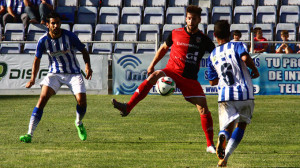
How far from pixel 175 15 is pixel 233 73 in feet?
49.7

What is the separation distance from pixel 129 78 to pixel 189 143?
8.91m

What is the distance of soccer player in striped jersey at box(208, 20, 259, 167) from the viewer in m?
6.31

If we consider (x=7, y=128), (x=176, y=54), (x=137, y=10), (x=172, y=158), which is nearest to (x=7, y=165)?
(x=172, y=158)

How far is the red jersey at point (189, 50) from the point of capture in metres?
8.00

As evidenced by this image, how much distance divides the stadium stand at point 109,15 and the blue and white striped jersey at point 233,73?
15.5 meters

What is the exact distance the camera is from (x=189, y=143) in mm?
Answer: 8578

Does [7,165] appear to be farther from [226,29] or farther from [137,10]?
[137,10]

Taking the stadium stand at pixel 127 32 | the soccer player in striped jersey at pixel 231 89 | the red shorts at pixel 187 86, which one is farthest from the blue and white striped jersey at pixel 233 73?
the stadium stand at pixel 127 32

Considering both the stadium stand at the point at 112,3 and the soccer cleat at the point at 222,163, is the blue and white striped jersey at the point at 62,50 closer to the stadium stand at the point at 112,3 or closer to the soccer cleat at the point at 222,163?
the soccer cleat at the point at 222,163

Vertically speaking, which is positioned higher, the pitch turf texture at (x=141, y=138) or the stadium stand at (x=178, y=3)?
the stadium stand at (x=178, y=3)

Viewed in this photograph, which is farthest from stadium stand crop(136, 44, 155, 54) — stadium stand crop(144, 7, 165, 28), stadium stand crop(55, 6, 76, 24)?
stadium stand crop(55, 6, 76, 24)

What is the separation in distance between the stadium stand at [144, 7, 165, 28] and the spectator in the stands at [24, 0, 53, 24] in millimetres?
3507

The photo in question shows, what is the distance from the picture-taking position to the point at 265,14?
69.3ft

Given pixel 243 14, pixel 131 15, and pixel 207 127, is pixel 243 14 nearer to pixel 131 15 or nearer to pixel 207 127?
pixel 131 15
